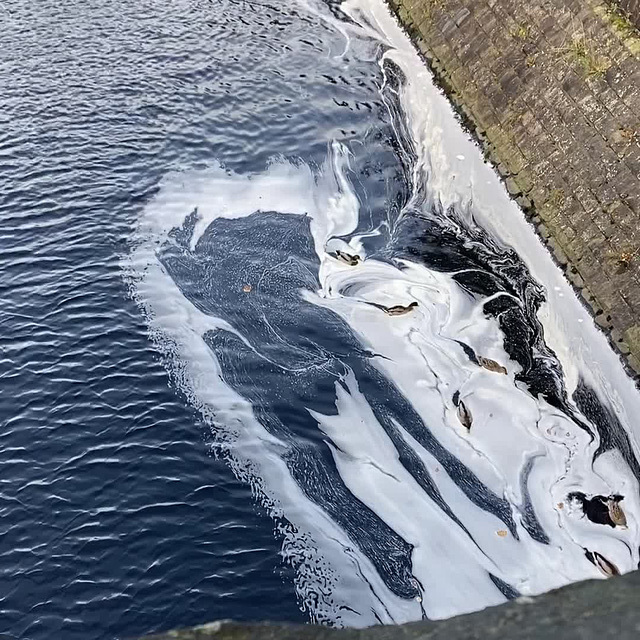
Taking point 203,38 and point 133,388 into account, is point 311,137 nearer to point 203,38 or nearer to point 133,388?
point 203,38

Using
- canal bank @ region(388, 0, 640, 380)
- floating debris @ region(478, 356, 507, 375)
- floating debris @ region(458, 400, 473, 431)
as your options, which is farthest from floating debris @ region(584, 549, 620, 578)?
canal bank @ region(388, 0, 640, 380)

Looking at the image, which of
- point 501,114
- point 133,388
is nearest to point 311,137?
point 501,114

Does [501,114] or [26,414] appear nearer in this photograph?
[26,414]

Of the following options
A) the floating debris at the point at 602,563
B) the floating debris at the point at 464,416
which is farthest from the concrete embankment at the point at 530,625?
the floating debris at the point at 464,416

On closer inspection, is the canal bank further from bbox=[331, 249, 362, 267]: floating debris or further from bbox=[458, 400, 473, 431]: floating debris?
bbox=[331, 249, 362, 267]: floating debris

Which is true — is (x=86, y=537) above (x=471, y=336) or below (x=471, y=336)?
below

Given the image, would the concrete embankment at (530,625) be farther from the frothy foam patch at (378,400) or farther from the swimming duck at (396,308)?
the swimming duck at (396,308)

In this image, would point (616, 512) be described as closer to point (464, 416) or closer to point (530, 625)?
point (464, 416)

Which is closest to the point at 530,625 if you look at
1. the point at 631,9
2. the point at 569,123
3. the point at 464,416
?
the point at 464,416
